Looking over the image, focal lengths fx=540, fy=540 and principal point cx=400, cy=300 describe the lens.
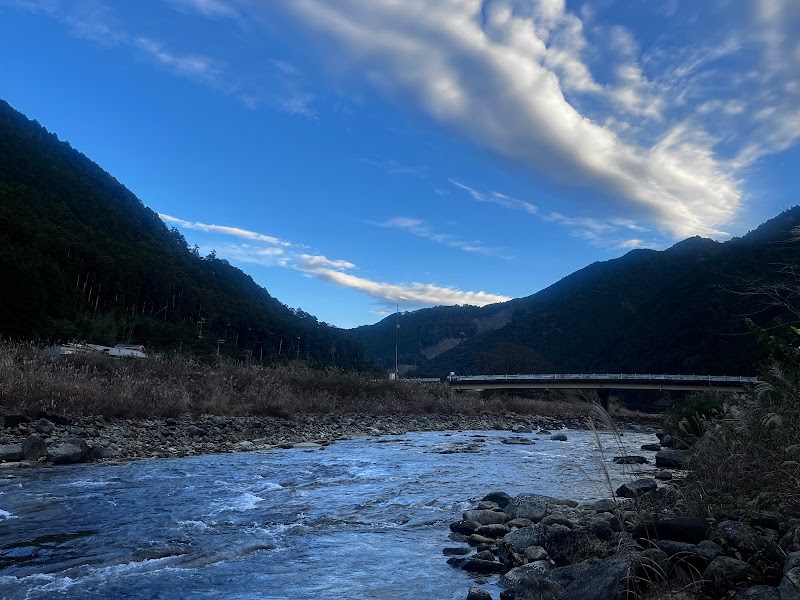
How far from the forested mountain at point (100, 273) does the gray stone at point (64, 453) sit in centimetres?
3381

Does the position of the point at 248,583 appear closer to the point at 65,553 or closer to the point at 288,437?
the point at 65,553

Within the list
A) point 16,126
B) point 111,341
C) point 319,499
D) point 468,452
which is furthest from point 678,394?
point 16,126

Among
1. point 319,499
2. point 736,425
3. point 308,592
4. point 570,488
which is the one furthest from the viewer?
point 570,488

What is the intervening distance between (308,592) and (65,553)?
3538 millimetres

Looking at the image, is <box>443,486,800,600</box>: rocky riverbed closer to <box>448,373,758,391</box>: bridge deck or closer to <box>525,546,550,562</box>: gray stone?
<box>525,546,550,562</box>: gray stone

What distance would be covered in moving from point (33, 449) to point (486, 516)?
1170 cm

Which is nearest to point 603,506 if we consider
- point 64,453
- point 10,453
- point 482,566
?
point 482,566

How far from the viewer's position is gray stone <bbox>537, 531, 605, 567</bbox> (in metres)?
6.66

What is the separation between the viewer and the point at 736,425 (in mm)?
7945

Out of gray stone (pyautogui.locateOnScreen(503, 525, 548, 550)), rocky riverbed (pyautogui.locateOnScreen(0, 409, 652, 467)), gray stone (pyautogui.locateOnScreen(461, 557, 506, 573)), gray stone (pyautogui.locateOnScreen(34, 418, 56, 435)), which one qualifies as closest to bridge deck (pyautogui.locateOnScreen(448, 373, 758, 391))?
rocky riverbed (pyautogui.locateOnScreen(0, 409, 652, 467))

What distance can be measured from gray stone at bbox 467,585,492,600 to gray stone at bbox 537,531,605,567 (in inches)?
52.3

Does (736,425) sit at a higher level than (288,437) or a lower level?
higher

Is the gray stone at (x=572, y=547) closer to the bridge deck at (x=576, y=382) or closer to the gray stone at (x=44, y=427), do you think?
the gray stone at (x=44, y=427)

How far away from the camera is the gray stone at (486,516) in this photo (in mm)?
9445
